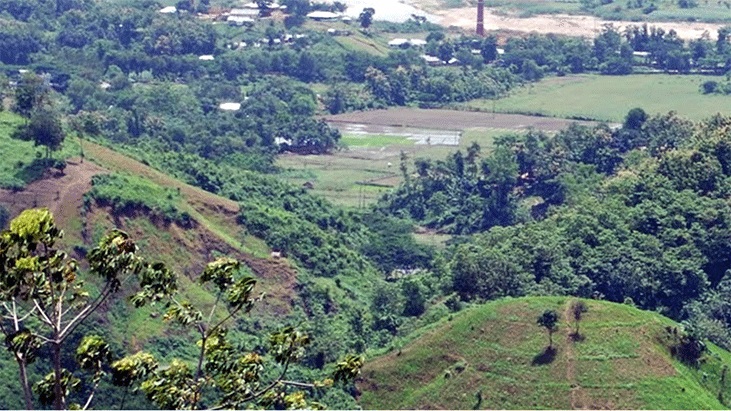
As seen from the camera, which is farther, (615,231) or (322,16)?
(322,16)

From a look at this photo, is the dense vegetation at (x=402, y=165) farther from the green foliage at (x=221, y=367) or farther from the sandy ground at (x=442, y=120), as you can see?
the sandy ground at (x=442, y=120)

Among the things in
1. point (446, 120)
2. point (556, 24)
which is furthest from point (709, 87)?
point (556, 24)

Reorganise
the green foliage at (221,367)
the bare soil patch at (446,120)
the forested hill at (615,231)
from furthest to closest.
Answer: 1. the bare soil patch at (446,120)
2. the forested hill at (615,231)
3. the green foliage at (221,367)

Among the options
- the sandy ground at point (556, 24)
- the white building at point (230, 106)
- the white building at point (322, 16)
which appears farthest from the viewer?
the sandy ground at point (556, 24)

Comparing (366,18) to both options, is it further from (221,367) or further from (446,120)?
(221,367)

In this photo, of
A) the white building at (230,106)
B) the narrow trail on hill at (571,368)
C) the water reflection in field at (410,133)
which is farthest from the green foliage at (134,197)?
the white building at (230,106)
